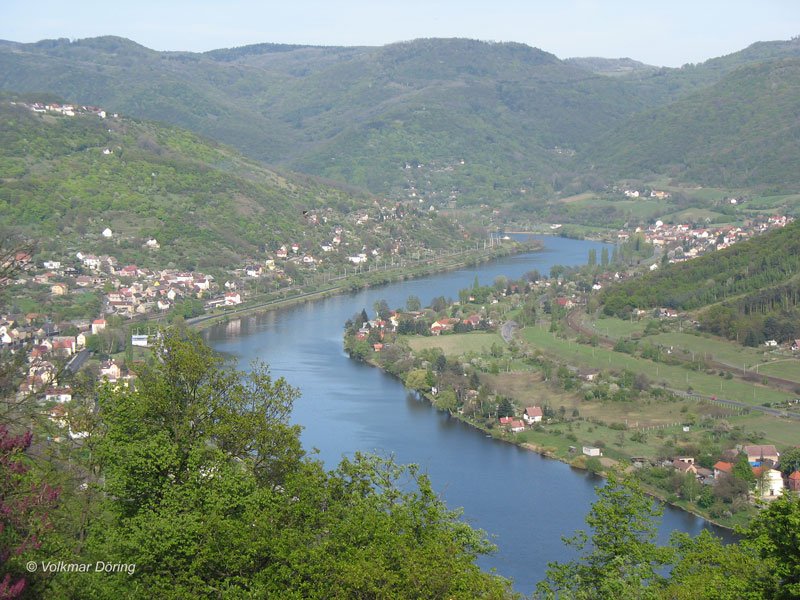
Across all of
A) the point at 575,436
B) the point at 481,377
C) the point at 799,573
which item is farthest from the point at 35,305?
the point at 799,573

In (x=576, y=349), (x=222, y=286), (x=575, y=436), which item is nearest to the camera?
(x=575, y=436)

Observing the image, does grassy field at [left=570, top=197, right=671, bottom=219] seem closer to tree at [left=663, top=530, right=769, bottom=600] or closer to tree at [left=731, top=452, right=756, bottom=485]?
tree at [left=731, top=452, right=756, bottom=485]

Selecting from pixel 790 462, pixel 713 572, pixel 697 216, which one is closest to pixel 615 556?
pixel 713 572

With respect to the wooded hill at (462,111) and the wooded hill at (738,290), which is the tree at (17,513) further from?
A: the wooded hill at (462,111)

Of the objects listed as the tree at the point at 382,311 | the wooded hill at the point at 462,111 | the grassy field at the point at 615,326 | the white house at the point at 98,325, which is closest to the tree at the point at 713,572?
the grassy field at the point at 615,326

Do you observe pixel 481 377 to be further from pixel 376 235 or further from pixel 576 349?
pixel 376 235
